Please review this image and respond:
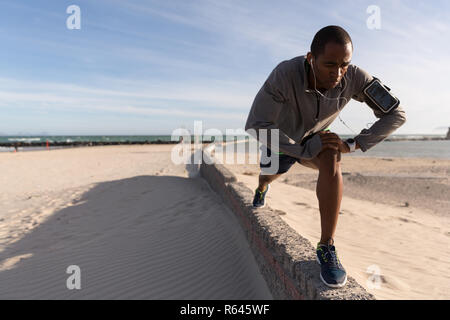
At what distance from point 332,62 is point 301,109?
1.63 ft

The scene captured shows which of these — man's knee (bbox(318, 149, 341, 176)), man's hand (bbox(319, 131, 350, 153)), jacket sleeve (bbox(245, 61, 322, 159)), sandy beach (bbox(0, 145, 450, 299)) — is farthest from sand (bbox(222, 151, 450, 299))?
jacket sleeve (bbox(245, 61, 322, 159))

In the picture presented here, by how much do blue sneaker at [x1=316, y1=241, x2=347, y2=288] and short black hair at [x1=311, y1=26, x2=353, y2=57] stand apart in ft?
4.61

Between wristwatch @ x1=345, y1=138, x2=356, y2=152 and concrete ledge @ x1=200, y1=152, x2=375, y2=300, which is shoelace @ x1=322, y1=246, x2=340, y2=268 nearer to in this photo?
concrete ledge @ x1=200, y1=152, x2=375, y2=300

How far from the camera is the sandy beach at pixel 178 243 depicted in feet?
9.61

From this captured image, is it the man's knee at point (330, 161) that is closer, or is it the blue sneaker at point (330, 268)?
the blue sneaker at point (330, 268)

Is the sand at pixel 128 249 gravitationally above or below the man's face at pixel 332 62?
below

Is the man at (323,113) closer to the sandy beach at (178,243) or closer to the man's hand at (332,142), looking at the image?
the man's hand at (332,142)

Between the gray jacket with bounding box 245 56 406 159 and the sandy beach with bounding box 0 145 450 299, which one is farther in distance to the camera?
the sandy beach with bounding box 0 145 450 299

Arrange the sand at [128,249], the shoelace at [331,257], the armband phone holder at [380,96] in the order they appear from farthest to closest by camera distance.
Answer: the sand at [128,249], the armband phone holder at [380,96], the shoelace at [331,257]

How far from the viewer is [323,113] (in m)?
2.51

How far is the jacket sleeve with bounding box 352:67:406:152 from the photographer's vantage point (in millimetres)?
2365

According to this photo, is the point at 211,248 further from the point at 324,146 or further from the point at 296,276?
the point at 324,146

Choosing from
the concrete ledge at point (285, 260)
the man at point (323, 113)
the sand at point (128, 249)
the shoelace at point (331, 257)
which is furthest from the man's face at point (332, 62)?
the sand at point (128, 249)

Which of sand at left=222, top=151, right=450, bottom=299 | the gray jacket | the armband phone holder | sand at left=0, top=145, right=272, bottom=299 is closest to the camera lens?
the gray jacket
